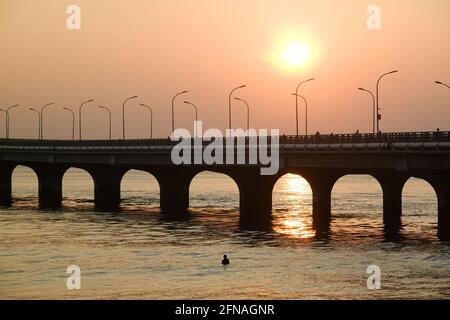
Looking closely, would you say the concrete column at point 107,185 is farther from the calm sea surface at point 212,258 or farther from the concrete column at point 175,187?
the calm sea surface at point 212,258

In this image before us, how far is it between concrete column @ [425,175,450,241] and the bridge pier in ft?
250

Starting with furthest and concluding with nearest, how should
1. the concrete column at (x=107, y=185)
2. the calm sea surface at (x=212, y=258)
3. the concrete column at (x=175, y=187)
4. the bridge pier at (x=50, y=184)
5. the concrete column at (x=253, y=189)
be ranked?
the bridge pier at (x=50, y=184), the concrete column at (x=107, y=185), the concrete column at (x=175, y=187), the concrete column at (x=253, y=189), the calm sea surface at (x=212, y=258)

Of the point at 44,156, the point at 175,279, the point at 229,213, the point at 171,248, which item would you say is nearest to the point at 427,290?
the point at 175,279

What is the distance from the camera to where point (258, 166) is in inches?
4614

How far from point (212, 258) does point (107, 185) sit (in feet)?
260

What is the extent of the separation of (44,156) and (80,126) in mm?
30572

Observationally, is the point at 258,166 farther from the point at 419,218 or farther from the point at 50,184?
the point at 50,184

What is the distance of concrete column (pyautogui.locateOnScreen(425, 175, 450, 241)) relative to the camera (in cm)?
9550

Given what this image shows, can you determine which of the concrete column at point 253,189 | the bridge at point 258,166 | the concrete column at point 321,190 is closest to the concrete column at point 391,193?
the bridge at point 258,166

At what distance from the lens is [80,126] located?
18525 cm

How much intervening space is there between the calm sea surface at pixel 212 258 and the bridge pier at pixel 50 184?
38169 mm

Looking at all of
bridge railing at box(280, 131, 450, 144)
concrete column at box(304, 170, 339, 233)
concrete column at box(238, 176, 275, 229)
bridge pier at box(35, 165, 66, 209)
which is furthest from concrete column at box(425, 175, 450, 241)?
bridge pier at box(35, 165, 66, 209)

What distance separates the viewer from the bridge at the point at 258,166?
306ft
